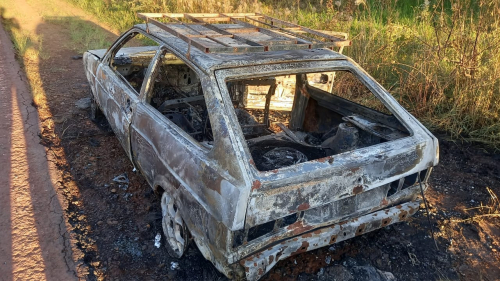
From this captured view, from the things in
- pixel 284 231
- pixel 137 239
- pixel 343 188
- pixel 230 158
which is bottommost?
pixel 137 239

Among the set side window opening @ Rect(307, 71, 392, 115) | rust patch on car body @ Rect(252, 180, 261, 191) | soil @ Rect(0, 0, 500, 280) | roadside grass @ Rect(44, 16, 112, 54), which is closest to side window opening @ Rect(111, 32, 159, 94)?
soil @ Rect(0, 0, 500, 280)

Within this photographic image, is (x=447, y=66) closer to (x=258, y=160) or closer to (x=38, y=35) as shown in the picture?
(x=258, y=160)

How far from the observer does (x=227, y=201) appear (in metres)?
2.02

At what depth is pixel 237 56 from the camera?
99.9 inches

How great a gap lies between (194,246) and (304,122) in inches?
70.6

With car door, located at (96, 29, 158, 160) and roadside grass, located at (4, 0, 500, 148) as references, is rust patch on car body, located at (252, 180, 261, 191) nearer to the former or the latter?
car door, located at (96, 29, 158, 160)

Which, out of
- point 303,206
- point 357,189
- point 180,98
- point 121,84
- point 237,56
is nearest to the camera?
point 303,206

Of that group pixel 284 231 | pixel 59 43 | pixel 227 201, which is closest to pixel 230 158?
pixel 227 201

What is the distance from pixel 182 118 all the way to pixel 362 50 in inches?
145

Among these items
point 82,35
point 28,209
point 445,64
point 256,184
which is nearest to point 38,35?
point 82,35

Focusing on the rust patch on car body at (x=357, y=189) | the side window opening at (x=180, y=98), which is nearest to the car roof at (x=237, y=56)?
the side window opening at (x=180, y=98)

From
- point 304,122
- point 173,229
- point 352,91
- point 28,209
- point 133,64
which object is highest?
point 133,64

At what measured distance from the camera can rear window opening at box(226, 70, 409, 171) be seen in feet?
9.55

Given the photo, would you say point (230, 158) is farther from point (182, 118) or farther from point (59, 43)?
point (59, 43)
